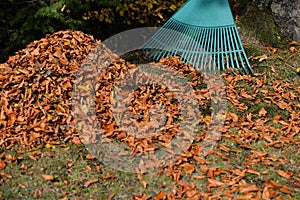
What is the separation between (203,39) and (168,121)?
1121 mm

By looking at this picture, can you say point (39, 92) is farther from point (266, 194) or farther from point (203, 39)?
point (266, 194)

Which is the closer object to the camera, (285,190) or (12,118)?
(285,190)

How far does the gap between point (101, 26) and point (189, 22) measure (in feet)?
3.51

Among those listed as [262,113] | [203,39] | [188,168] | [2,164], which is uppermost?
[203,39]

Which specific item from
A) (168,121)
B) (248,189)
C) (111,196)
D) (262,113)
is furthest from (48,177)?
(262,113)

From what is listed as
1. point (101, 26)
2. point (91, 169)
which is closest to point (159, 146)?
point (91, 169)

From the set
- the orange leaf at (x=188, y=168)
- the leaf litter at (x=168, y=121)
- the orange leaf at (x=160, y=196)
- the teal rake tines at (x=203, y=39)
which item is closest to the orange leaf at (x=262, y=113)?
Result: the leaf litter at (x=168, y=121)

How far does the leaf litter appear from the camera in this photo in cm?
278

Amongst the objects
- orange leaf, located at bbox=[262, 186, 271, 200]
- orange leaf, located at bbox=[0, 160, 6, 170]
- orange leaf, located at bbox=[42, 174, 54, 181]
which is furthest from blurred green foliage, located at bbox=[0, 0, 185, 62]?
orange leaf, located at bbox=[262, 186, 271, 200]

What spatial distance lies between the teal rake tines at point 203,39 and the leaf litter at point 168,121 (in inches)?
9.5

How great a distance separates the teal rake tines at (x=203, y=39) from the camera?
401 cm

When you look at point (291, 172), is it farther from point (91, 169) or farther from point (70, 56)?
point (70, 56)

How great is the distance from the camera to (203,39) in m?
4.09

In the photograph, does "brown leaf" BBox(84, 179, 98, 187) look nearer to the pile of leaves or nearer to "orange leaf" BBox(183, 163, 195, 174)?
the pile of leaves
